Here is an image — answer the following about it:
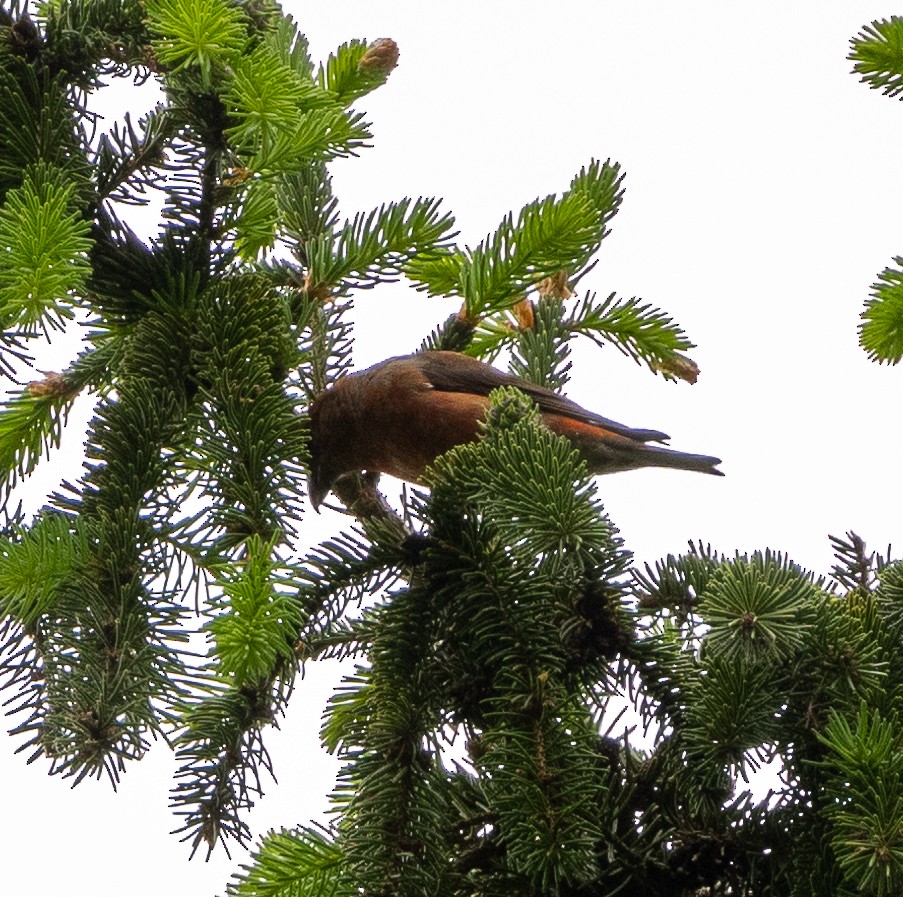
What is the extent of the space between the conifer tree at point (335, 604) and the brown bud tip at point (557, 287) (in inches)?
28.4

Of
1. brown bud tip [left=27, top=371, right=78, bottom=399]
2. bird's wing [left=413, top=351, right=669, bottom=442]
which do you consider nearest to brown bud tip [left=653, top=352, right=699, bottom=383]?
bird's wing [left=413, top=351, right=669, bottom=442]

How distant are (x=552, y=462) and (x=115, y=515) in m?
0.60

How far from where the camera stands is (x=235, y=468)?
5.06 feet

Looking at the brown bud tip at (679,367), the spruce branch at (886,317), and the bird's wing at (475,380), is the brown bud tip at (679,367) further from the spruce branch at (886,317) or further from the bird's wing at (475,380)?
the spruce branch at (886,317)

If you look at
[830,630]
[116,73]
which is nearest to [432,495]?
[830,630]

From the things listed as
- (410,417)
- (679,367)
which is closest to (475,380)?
(410,417)

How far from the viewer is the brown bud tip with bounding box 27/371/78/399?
1.84 meters

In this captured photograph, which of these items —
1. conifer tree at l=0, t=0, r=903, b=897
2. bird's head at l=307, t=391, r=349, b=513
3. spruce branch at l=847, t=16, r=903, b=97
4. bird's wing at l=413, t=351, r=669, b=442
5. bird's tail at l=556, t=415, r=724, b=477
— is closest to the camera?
conifer tree at l=0, t=0, r=903, b=897

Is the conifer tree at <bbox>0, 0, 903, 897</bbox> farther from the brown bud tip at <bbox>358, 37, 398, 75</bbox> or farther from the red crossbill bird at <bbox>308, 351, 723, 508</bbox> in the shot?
the red crossbill bird at <bbox>308, 351, 723, 508</bbox>

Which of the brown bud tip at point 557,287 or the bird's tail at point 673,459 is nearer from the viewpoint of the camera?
the brown bud tip at point 557,287

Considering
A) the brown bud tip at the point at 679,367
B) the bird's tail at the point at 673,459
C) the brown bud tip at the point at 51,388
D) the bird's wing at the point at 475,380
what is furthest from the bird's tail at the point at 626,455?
the brown bud tip at the point at 51,388

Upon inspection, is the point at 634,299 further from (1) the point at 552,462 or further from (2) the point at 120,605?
(2) the point at 120,605

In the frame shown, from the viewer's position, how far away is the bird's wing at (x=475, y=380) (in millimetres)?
2414

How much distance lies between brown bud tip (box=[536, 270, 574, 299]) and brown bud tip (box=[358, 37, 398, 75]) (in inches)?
26.6
